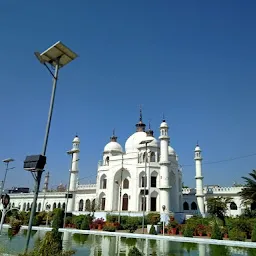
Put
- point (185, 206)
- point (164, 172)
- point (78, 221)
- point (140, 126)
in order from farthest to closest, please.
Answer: point (140, 126), point (185, 206), point (164, 172), point (78, 221)

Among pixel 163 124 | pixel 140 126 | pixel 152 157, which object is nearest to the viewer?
pixel 163 124

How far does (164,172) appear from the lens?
1389 inches

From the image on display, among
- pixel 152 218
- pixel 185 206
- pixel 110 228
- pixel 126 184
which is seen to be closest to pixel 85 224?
pixel 110 228

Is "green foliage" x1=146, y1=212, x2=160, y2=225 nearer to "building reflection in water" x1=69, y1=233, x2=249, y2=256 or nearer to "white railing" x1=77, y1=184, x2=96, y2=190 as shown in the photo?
"building reflection in water" x1=69, y1=233, x2=249, y2=256

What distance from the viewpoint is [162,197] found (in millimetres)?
34281

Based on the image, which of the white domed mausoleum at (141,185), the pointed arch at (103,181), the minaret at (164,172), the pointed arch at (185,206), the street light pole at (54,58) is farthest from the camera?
the pointed arch at (185,206)

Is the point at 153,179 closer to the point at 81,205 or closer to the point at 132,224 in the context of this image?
the point at 132,224

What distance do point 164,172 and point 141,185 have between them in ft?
16.6

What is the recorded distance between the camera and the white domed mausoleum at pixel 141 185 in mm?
36438

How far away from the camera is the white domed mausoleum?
36438mm

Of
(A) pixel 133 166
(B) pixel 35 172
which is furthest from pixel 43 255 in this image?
(A) pixel 133 166

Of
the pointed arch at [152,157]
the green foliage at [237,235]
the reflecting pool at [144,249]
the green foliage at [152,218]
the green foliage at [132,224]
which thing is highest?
the pointed arch at [152,157]

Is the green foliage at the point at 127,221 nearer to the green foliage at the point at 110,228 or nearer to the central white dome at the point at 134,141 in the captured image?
the green foliage at the point at 110,228

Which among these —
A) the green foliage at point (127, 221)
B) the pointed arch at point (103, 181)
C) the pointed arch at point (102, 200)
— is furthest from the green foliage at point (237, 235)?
the pointed arch at point (103, 181)
